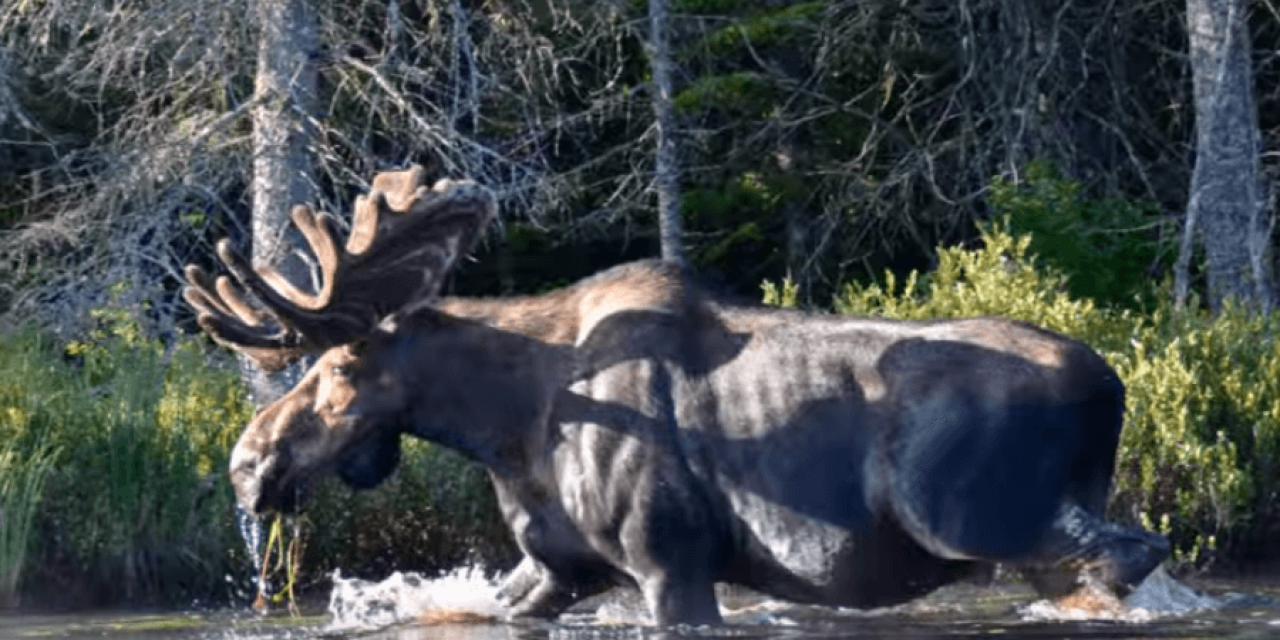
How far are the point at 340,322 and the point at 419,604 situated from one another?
144 cm

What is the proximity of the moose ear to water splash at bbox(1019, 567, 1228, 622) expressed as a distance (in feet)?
8.21

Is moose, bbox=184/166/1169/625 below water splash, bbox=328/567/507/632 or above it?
above

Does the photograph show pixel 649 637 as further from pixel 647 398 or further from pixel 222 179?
pixel 222 179

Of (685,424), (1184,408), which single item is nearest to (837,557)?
(685,424)

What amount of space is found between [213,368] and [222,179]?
1.79 m

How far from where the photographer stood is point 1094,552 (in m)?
10.0

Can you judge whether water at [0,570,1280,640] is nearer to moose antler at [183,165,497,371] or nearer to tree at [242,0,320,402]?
moose antler at [183,165,497,371]

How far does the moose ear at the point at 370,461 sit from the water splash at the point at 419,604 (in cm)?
66

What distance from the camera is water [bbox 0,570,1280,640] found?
10.3 meters

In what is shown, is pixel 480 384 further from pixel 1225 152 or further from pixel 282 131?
pixel 1225 152

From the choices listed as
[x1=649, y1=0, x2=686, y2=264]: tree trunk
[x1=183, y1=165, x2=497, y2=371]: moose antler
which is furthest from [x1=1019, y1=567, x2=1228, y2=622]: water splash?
[x1=649, y1=0, x2=686, y2=264]: tree trunk

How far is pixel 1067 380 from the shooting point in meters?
10.1

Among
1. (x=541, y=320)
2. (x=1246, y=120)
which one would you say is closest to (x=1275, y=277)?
(x=1246, y=120)

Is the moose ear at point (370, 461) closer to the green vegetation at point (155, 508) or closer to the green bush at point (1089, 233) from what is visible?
the green vegetation at point (155, 508)
